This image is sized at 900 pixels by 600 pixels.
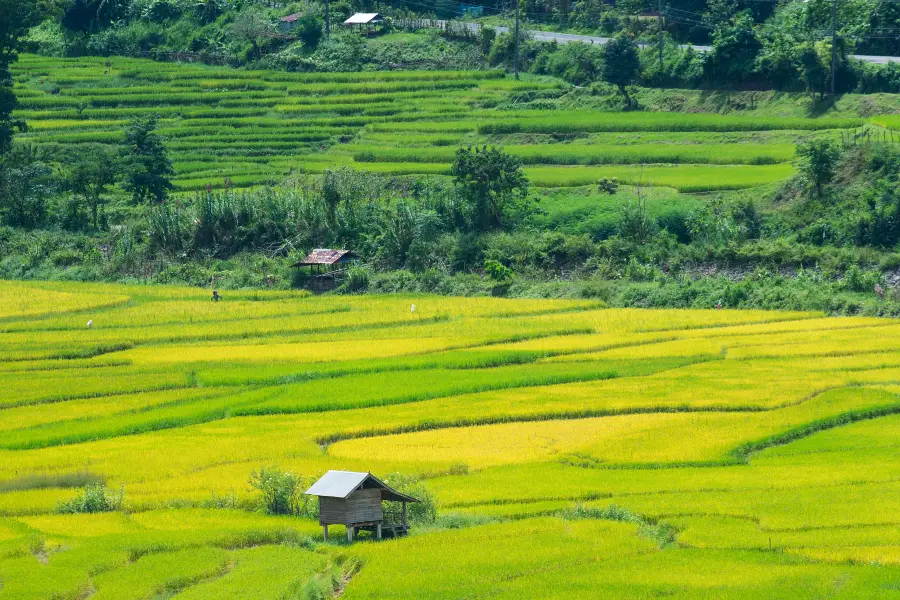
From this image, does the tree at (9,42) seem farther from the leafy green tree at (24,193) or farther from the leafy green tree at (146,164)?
the leafy green tree at (146,164)

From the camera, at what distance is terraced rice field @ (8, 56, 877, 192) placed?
5462 cm

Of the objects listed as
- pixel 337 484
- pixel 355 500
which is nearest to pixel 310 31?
pixel 337 484

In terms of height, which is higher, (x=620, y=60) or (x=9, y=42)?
(x=9, y=42)

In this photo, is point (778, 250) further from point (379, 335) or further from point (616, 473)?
point (616, 473)

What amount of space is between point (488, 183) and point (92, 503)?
29.4 m

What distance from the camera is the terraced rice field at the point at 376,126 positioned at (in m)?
54.6

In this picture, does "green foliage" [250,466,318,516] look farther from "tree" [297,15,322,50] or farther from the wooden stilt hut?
"tree" [297,15,322,50]

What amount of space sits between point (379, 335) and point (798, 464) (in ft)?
55.1

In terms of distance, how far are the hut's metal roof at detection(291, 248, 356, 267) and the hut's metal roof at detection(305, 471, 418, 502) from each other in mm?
26828

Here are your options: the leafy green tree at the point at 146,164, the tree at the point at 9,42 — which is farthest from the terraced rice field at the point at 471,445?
the tree at the point at 9,42

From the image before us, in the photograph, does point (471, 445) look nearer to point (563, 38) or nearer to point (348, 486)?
point (348, 486)

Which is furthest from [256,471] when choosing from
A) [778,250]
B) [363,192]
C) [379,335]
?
[363,192]

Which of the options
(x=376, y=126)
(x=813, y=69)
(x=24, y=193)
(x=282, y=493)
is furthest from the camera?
(x=376, y=126)

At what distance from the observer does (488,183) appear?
5094 centimetres
